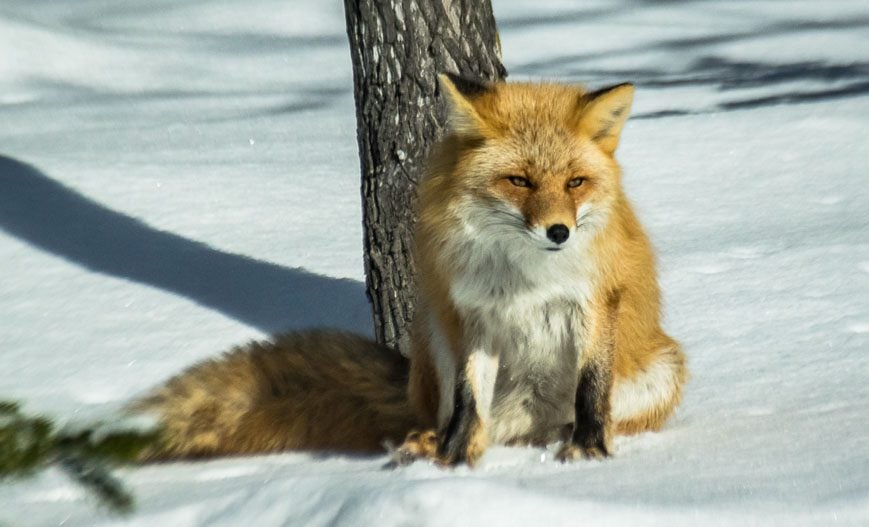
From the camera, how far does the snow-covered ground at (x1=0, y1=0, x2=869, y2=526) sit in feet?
10.9

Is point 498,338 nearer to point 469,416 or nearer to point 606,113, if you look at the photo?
point 469,416

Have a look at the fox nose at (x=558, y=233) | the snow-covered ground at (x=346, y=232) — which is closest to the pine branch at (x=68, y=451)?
the snow-covered ground at (x=346, y=232)

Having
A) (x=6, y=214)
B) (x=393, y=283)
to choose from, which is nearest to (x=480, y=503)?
(x=393, y=283)

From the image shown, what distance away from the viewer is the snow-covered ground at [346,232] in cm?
331

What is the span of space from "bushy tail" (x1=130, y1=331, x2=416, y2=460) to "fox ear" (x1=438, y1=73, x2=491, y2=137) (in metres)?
1.05

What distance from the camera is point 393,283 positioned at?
529 centimetres

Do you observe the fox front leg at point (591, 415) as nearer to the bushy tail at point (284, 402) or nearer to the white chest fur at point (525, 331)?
the white chest fur at point (525, 331)

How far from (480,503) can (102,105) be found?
23.6 ft

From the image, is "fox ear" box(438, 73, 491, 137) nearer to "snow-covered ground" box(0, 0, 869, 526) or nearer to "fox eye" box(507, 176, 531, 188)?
"fox eye" box(507, 176, 531, 188)

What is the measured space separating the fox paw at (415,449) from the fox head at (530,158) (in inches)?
29.0

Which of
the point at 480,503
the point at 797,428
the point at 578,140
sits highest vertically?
the point at 578,140

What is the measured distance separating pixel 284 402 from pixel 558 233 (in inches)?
52.8

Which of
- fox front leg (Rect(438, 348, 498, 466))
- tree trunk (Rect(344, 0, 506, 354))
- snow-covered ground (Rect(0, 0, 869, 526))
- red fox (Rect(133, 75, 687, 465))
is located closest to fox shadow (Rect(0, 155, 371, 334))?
snow-covered ground (Rect(0, 0, 869, 526))

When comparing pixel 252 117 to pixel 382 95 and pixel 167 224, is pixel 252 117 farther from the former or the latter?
pixel 382 95
